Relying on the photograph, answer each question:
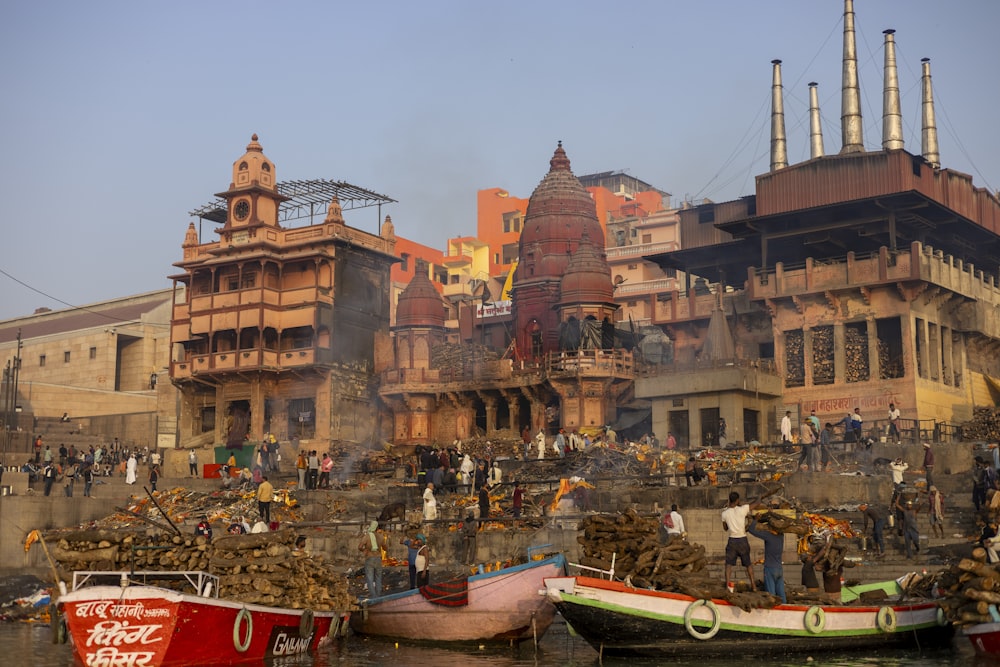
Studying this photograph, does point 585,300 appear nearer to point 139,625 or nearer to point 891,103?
point 891,103

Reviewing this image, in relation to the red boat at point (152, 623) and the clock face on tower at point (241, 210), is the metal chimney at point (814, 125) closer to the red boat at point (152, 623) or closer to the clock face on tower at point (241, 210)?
the clock face on tower at point (241, 210)

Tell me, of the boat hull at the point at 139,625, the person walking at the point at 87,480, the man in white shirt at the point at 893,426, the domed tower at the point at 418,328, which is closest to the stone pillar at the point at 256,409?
the domed tower at the point at 418,328

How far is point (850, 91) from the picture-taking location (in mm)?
47406

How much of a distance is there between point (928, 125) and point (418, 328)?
24.5 metres

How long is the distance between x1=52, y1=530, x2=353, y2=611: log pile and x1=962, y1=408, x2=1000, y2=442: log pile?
23.0 meters

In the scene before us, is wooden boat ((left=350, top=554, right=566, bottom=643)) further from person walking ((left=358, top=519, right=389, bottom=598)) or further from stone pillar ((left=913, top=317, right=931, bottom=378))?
stone pillar ((left=913, top=317, right=931, bottom=378))

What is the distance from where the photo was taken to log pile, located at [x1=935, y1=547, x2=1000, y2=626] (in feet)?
57.4

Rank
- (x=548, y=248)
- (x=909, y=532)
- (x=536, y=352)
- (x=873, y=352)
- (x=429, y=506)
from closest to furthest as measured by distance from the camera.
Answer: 1. (x=909, y=532)
2. (x=429, y=506)
3. (x=873, y=352)
4. (x=536, y=352)
5. (x=548, y=248)

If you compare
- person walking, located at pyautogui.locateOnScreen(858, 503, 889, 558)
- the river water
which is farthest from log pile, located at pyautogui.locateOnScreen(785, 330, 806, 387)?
the river water

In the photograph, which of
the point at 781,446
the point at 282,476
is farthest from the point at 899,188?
the point at 282,476

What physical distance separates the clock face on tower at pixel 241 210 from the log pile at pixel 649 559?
41049 millimetres

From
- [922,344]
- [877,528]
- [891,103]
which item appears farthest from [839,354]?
[877,528]

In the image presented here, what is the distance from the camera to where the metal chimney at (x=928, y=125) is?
53.0 m

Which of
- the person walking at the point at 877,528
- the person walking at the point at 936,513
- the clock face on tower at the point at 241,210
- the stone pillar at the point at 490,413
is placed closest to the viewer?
the person walking at the point at 877,528
